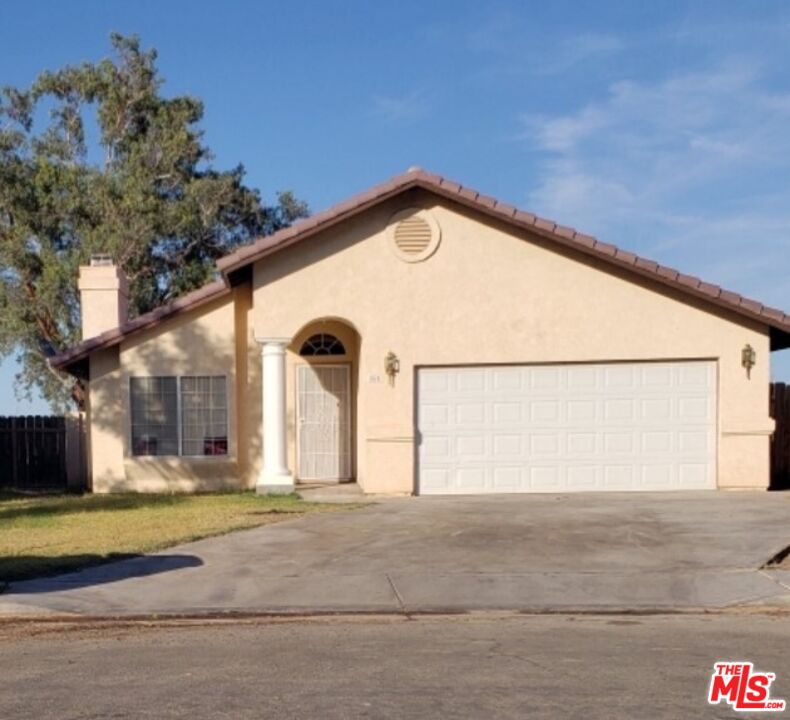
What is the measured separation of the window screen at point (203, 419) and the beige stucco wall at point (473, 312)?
83.5 inches

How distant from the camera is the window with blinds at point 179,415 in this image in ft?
64.4

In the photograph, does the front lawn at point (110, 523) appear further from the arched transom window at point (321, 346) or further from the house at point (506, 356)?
the arched transom window at point (321, 346)

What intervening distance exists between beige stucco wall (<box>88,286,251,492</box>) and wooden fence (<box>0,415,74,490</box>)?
4511 mm

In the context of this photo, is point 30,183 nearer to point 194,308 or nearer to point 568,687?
point 194,308

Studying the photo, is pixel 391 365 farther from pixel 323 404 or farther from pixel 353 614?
pixel 353 614

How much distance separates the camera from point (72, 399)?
34.8 meters

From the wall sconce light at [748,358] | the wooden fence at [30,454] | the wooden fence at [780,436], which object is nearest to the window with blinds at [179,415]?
the wooden fence at [30,454]

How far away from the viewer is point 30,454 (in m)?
23.7

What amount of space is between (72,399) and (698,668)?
30614mm

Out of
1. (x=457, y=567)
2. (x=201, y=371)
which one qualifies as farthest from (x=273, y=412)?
(x=457, y=567)

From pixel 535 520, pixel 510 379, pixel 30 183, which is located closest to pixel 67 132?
pixel 30 183

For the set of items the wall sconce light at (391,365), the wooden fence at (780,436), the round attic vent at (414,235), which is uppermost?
the round attic vent at (414,235)

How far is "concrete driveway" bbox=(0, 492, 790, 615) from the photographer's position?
9812 millimetres

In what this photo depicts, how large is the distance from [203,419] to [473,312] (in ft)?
18.3
